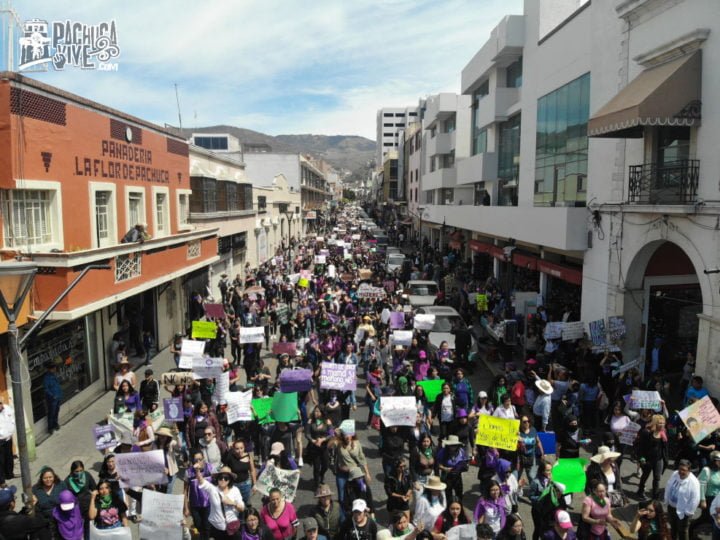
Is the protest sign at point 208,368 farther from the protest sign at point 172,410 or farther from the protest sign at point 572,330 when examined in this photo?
the protest sign at point 572,330

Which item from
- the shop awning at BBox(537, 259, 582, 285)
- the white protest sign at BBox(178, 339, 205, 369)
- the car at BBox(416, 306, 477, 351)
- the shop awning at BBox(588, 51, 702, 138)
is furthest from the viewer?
the shop awning at BBox(537, 259, 582, 285)

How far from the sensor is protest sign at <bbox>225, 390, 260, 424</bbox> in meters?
10.1

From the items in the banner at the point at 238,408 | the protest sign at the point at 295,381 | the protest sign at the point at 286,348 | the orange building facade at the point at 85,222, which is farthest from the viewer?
the protest sign at the point at 286,348

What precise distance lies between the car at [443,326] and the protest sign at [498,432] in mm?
8223

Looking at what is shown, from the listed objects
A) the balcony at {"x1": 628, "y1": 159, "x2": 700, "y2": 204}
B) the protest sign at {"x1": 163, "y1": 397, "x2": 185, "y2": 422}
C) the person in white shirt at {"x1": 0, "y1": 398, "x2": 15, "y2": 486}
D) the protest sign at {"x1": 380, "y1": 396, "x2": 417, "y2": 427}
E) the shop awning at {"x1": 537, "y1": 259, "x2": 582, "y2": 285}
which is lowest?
the person in white shirt at {"x1": 0, "y1": 398, "x2": 15, "y2": 486}

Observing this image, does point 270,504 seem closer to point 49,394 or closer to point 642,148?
point 49,394

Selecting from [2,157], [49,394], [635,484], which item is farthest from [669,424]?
[2,157]

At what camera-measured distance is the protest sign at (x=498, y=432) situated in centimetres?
872

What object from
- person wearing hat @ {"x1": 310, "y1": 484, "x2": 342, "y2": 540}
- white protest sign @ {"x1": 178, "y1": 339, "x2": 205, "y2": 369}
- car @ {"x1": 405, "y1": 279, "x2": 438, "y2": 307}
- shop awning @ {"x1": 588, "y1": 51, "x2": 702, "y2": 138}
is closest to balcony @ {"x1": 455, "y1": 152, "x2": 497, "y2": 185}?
car @ {"x1": 405, "y1": 279, "x2": 438, "y2": 307}

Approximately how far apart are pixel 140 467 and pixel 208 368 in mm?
3979

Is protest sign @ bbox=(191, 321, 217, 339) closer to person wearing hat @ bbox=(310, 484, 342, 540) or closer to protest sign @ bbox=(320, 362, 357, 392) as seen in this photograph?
protest sign @ bbox=(320, 362, 357, 392)

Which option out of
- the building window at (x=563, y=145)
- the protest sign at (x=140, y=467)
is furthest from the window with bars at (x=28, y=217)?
the building window at (x=563, y=145)

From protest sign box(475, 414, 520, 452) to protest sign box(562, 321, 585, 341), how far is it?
326 inches

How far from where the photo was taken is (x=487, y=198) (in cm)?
3127
